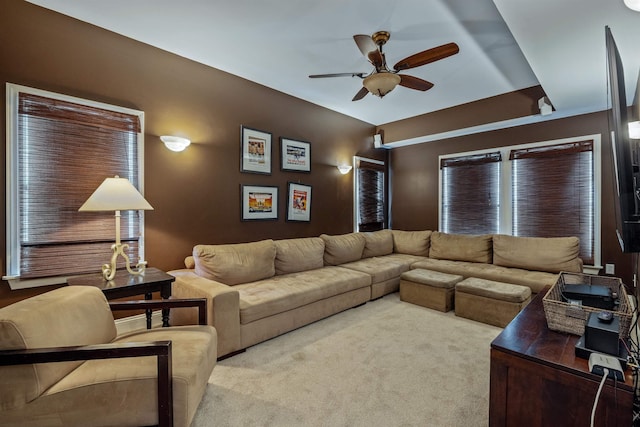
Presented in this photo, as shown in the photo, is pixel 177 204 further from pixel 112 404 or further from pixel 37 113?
pixel 112 404

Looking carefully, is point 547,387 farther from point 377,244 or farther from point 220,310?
point 377,244

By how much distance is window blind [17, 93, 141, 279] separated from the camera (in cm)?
221

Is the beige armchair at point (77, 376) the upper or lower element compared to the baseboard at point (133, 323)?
upper

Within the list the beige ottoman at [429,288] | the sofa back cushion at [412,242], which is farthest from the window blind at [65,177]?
the sofa back cushion at [412,242]

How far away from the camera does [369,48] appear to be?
7.53 ft

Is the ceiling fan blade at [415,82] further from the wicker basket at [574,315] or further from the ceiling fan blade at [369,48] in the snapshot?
the wicker basket at [574,315]

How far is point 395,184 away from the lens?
566 centimetres

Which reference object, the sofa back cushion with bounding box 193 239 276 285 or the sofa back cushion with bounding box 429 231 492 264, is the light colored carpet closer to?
the sofa back cushion with bounding box 193 239 276 285

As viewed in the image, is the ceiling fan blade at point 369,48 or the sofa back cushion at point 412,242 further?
the sofa back cushion at point 412,242

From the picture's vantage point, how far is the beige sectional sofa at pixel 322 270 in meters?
2.43

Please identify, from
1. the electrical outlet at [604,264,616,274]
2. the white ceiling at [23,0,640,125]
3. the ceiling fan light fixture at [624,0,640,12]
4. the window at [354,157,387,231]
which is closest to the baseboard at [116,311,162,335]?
the white ceiling at [23,0,640,125]

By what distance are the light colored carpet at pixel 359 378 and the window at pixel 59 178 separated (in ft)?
5.08

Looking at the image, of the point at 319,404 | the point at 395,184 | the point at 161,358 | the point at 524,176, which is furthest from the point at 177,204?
the point at 524,176

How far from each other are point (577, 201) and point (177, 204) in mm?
4934
